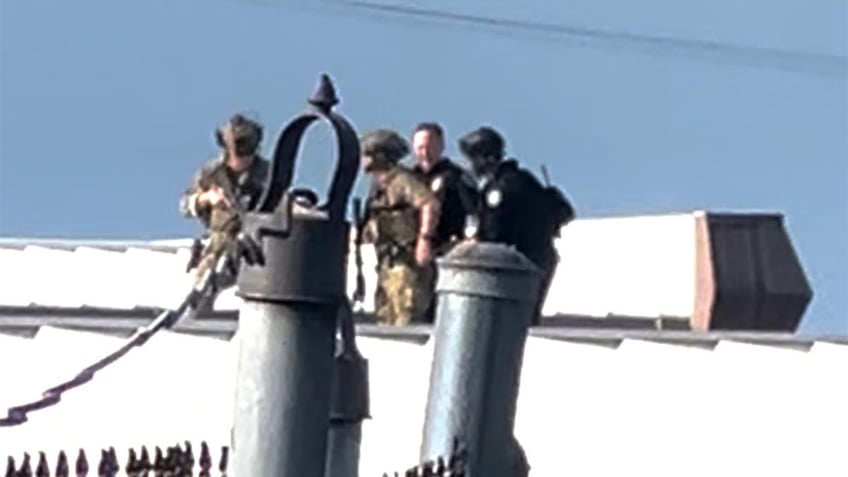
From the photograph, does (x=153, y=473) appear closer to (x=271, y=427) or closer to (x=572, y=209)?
(x=271, y=427)

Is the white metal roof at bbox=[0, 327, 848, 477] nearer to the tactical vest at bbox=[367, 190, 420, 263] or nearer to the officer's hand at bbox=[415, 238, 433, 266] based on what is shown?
the officer's hand at bbox=[415, 238, 433, 266]

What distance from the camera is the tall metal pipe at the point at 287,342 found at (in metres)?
6.51

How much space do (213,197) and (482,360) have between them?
7.51 meters

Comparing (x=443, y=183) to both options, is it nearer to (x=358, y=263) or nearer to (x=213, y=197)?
(x=213, y=197)

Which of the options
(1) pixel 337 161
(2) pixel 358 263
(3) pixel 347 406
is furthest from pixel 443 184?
(1) pixel 337 161

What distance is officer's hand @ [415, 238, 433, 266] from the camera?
15383mm

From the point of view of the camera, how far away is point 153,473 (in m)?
7.72

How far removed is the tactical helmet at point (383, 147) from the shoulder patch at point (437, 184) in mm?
375

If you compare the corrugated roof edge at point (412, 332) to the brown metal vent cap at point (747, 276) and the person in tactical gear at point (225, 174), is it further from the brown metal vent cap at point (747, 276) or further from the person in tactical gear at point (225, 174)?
the brown metal vent cap at point (747, 276)

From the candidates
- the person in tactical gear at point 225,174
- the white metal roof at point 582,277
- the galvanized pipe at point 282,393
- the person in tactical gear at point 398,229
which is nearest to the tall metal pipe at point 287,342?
the galvanized pipe at point 282,393

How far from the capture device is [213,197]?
15617 mm

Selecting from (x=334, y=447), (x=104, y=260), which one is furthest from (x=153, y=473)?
(x=104, y=260)

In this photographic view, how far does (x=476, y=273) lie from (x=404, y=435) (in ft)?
21.6

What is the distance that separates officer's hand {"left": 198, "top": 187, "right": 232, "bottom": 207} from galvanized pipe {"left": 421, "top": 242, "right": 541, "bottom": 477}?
22.9 ft
